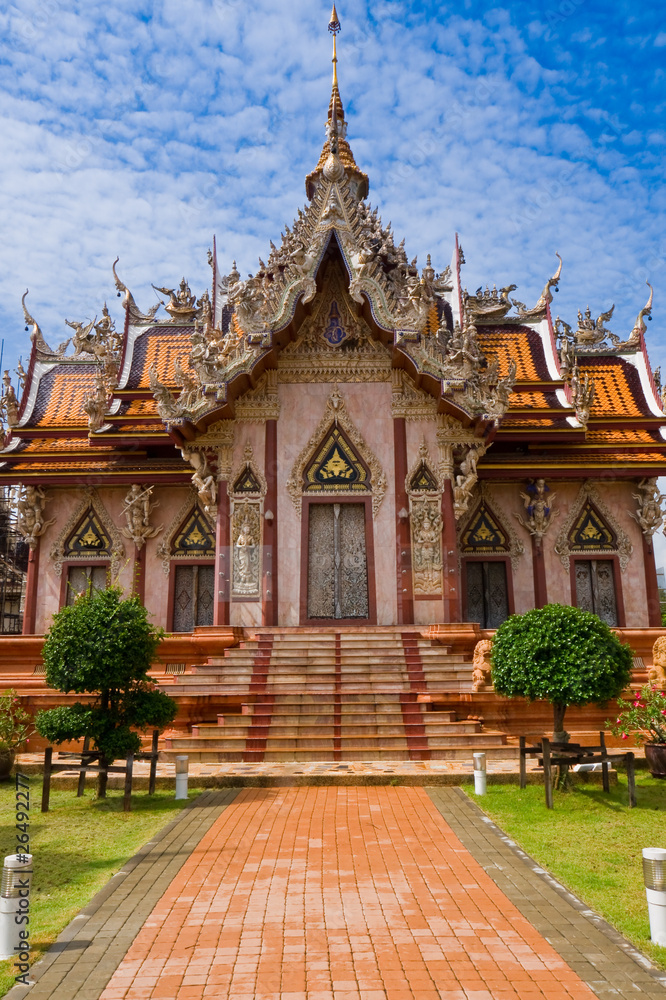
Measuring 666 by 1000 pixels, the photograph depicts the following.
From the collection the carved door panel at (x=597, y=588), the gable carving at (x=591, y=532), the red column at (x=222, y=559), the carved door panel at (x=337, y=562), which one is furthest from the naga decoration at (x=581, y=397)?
the red column at (x=222, y=559)

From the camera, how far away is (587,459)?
17578mm

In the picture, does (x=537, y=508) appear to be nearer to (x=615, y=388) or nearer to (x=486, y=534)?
(x=486, y=534)

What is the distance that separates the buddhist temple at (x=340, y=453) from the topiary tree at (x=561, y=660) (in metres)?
5.03

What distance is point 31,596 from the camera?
1794 centimetres

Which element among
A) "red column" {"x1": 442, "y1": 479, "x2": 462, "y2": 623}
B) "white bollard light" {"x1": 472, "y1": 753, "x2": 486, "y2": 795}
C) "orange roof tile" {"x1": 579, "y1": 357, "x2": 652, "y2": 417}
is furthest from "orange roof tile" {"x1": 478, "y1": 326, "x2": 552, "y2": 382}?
"white bollard light" {"x1": 472, "y1": 753, "x2": 486, "y2": 795}

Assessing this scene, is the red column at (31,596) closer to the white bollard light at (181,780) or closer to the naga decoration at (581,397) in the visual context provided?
the white bollard light at (181,780)

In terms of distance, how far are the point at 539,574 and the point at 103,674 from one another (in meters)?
10.9

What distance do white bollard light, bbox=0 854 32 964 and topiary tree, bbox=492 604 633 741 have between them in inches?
245

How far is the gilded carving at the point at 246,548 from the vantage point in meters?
15.7

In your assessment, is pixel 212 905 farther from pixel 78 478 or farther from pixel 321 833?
pixel 78 478

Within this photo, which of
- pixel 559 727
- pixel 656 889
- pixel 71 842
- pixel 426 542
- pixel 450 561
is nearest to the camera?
pixel 656 889

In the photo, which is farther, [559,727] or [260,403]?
[260,403]

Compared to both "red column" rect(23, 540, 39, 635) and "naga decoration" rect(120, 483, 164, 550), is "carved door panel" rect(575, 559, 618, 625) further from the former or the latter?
"red column" rect(23, 540, 39, 635)

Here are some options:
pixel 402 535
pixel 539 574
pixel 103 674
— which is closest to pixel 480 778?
pixel 103 674
